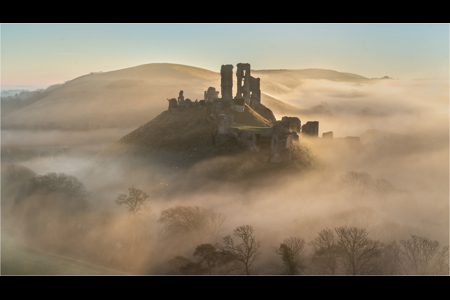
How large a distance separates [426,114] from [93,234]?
166 metres

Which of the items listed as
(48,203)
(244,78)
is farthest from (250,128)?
(48,203)

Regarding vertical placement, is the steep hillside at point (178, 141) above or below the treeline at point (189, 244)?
above

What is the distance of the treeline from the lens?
4831cm

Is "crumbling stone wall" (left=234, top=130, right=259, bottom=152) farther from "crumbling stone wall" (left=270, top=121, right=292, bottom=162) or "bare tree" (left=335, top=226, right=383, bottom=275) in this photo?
"bare tree" (left=335, top=226, right=383, bottom=275)

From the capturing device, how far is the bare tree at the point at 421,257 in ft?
156

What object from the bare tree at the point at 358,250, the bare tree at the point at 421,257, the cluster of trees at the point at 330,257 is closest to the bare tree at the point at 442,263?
the cluster of trees at the point at 330,257

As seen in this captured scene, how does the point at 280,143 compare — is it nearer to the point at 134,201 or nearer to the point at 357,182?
the point at 357,182

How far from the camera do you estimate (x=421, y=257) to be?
49.0 m

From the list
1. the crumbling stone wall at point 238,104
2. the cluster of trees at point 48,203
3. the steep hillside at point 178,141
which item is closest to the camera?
the cluster of trees at point 48,203

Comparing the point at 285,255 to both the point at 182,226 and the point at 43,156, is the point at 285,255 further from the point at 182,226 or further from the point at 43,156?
the point at 43,156

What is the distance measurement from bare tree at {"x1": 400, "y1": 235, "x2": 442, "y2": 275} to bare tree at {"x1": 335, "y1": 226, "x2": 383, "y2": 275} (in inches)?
114

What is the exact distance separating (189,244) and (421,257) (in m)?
25.2

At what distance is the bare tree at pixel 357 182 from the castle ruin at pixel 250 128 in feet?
31.3

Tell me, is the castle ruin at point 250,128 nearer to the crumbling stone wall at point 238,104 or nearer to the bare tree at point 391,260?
the crumbling stone wall at point 238,104
